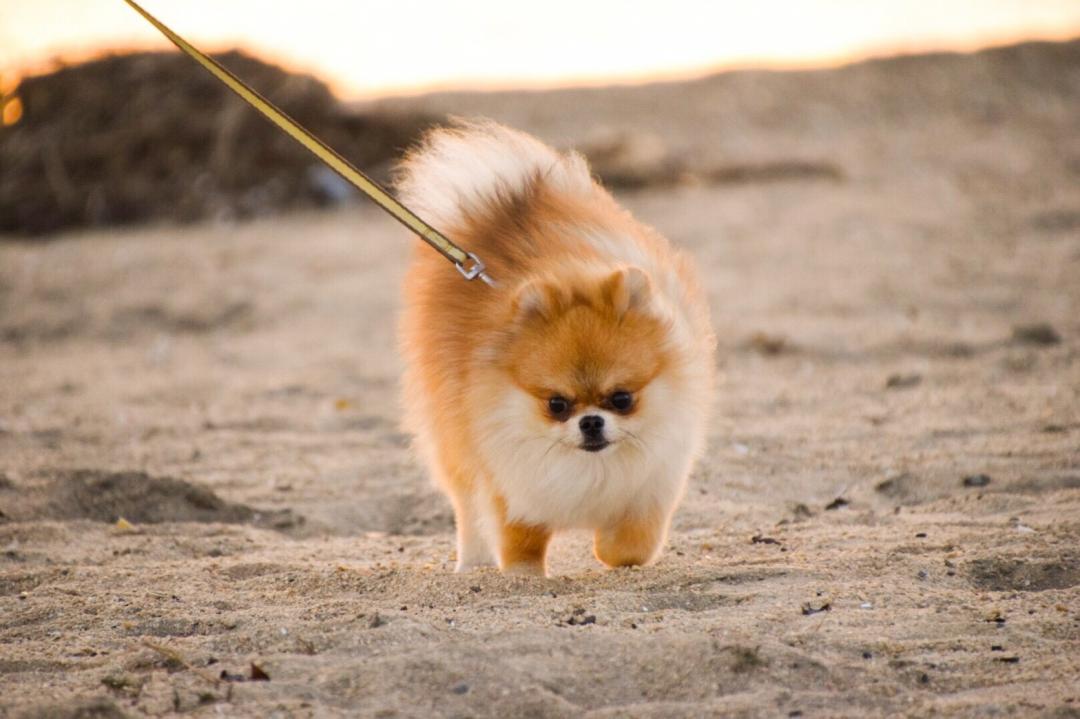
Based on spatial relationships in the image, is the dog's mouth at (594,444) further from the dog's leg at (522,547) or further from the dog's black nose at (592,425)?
the dog's leg at (522,547)

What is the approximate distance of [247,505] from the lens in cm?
512

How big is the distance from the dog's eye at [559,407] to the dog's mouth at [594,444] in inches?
3.9

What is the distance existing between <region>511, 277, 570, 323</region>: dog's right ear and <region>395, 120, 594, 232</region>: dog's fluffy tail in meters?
0.59

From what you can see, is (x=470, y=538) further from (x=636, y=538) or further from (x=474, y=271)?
(x=474, y=271)

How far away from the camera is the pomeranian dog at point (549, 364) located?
380cm

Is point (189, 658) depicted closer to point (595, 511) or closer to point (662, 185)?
point (595, 511)

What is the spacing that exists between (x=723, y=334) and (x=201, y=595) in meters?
4.73

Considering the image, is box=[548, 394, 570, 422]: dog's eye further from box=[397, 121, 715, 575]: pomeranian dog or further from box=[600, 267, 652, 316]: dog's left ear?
box=[600, 267, 652, 316]: dog's left ear

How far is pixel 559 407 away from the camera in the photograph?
12.5 ft

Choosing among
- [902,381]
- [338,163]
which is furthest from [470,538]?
[902,381]

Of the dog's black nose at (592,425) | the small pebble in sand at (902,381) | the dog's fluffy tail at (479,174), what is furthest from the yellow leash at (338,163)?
the small pebble in sand at (902,381)

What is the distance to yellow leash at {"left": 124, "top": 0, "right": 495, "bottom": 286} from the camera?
3.78 meters

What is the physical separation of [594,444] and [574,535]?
141 cm

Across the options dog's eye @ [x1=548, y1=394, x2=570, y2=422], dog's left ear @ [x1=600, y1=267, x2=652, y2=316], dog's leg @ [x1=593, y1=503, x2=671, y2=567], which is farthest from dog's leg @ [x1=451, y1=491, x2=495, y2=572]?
dog's left ear @ [x1=600, y1=267, x2=652, y2=316]
